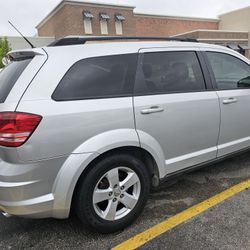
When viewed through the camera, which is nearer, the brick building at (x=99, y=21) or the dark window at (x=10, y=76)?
the dark window at (x=10, y=76)

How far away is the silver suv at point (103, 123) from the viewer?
2.13 meters

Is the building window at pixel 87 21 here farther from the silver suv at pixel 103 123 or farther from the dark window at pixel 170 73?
the dark window at pixel 170 73

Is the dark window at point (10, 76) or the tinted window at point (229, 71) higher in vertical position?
the dark window at point (10, 76)

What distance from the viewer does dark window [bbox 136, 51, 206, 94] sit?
2734mm

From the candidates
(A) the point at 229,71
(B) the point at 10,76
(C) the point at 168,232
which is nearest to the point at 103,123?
(B) the point at 10,76

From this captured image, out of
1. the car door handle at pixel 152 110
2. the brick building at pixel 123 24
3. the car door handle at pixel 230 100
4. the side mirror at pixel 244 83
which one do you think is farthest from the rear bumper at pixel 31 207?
the brick building at pixel 123 24

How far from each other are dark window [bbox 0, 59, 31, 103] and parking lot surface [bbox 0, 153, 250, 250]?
1283 millimetres

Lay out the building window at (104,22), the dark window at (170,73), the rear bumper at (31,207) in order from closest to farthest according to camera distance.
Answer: the rear bumper at (31,207) → the dark window at (170,73) → the building window at (104,22)

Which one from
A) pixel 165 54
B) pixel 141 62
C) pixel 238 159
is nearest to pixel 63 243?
pixel 141 62

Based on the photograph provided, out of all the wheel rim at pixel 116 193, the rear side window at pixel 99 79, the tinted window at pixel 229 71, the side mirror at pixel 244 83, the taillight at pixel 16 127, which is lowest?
the wheel rim at pixel 116 193

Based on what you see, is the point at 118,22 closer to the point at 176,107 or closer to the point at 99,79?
the point at 176,107

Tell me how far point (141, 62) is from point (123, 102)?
49cm

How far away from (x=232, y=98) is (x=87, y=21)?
26629mm

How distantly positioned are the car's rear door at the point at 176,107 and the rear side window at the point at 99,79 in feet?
0.39
